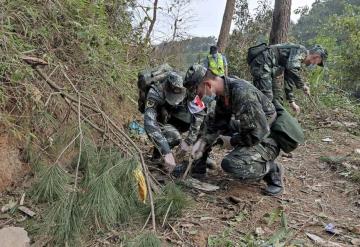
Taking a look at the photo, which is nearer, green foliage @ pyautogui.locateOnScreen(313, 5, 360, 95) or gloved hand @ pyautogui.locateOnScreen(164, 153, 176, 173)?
gloved hand @ pyautogui.locateOnScreen(164, 153, 176, 173)

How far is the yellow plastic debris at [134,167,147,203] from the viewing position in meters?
2.57

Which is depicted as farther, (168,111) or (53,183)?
(168,111)

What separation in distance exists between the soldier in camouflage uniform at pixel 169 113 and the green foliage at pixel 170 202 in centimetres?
50

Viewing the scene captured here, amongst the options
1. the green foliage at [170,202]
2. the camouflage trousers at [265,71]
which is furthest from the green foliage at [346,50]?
the green foliage at [170,202]

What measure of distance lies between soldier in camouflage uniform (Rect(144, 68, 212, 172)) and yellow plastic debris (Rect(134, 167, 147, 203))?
0.67 metres

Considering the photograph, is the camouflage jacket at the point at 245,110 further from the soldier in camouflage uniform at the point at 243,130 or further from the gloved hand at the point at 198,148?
the gloved hand at the point at 198,148

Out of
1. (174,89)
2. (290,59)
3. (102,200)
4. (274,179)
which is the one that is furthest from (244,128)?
(290,59)

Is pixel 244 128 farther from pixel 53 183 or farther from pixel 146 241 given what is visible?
pixel 53 183

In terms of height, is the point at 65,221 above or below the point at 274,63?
below

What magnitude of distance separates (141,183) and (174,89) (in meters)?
1.15

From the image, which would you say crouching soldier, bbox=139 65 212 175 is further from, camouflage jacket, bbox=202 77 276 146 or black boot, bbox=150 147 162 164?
camouflage jacket, bbox=202 77 276 146

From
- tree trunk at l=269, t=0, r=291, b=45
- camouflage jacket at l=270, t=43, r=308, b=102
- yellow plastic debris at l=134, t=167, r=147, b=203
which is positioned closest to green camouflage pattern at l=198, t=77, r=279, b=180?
yellow plastic debris at l=134, t=167, r=147, b=203

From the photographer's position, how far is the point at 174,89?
3.50 meters

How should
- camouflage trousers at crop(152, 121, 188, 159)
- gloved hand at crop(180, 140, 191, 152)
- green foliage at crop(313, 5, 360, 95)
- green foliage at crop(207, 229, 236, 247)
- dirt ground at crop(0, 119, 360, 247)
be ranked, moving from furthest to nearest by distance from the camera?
green foliage at crop(313, 5, 360, 95) → camouflage trousers at crop(152, 121, 188, 159) → gloved hand at crop(180, 140, 191, 152) → dirt ground at crop(0, 119, 360, 247) → green foliage at crop(207, 229, 236, 247)
